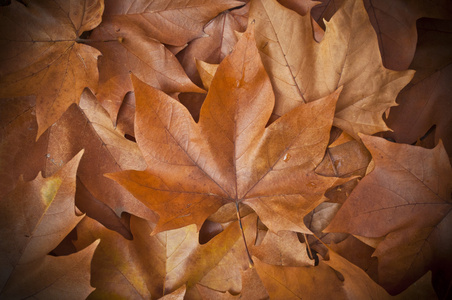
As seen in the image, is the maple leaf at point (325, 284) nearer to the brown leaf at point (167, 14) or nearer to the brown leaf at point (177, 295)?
the brown leaf at point (177, 295)

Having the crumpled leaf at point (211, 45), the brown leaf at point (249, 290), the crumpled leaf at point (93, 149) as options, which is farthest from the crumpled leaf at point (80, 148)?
the brown leaf at point (249, 290)

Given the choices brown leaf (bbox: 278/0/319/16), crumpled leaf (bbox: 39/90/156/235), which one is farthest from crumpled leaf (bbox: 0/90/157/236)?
brown leaf (bbox: 278/0/319/16)

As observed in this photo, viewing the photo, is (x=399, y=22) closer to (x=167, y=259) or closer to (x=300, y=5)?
(x=300, y=5)

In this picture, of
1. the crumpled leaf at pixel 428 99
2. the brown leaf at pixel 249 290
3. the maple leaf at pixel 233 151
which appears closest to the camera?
the maple leaf at pixel 233 151

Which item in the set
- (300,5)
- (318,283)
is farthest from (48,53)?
(318,283)

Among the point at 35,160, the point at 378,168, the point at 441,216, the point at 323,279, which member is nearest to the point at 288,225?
the point at 323,279

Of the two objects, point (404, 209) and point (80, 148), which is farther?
point (80, 148)

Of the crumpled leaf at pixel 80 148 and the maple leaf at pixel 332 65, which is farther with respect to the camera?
the crumpled leaf at pixel 80 148
